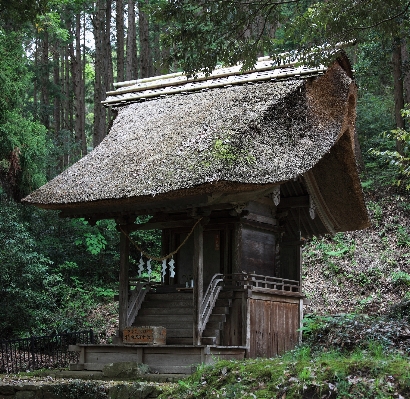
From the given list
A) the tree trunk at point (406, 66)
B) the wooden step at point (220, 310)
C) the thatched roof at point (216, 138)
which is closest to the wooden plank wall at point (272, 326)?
the wooden step at point (220, 310)

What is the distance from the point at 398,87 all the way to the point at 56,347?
54.5ft

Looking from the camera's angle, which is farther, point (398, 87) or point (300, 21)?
point (398, 87)

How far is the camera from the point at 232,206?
13891 millimetres

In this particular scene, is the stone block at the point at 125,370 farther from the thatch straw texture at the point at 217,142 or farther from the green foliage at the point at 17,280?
the green foliage at the point at 17,280

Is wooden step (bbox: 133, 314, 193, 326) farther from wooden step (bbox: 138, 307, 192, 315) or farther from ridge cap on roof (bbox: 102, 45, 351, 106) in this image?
ridge cap on roof (bbox: 102, 45, 351, 106)

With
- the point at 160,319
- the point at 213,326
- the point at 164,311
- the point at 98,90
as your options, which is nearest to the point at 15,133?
the point at 164,311

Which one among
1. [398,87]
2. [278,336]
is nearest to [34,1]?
[278,336]

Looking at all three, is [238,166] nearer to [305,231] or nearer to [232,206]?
[232,206]

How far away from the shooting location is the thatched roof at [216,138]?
43.2 feet

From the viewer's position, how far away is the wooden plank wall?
48.3 ft

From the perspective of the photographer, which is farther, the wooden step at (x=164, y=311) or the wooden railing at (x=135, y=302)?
the wooden railing at (x=135, y=302)

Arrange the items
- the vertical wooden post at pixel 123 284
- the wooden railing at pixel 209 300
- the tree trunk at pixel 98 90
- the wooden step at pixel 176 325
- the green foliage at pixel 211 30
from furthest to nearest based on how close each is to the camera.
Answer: the tree trunk at pixel 98 90
the vertical wooden post at pixel 123 284
the wooden step at pixel 176 325
the wooden railing at pixel 209 300
the green foliage at pixel 211 30

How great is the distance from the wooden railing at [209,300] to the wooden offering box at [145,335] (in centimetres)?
90

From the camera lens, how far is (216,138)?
13.8m
